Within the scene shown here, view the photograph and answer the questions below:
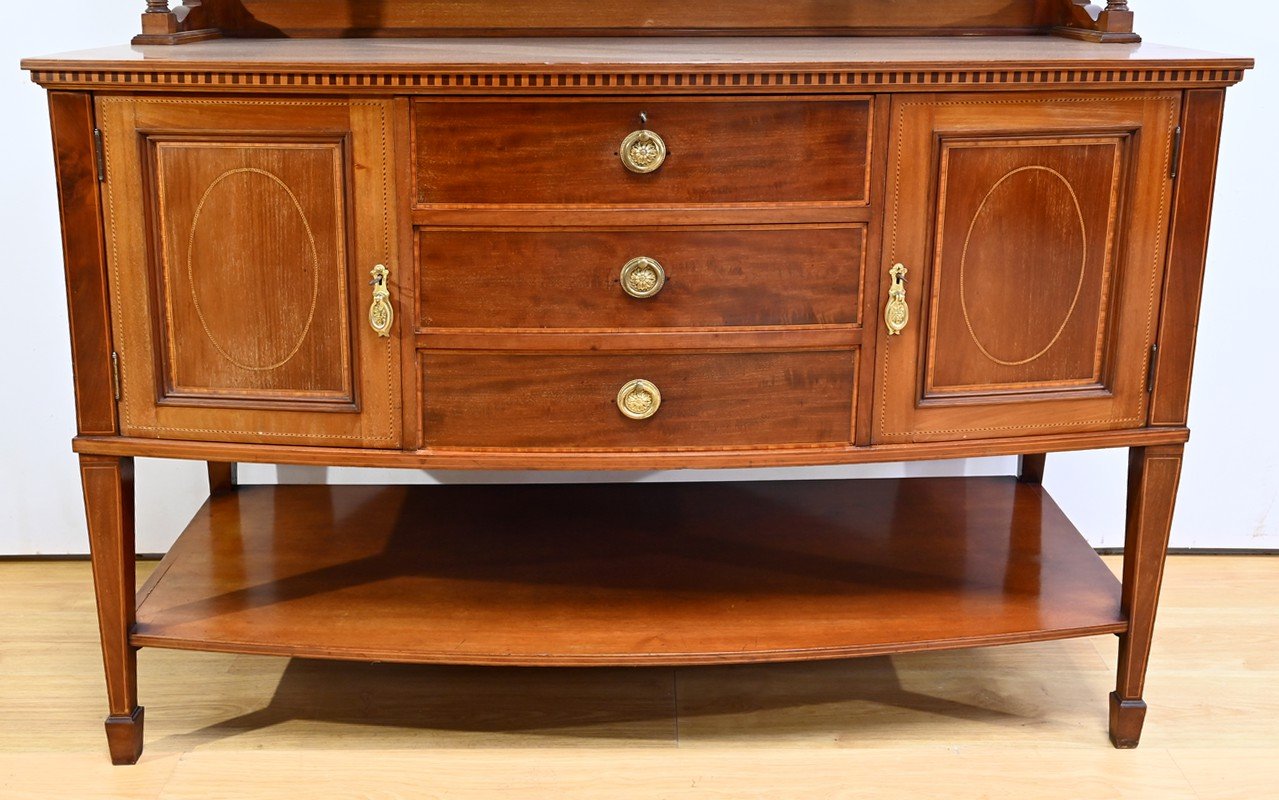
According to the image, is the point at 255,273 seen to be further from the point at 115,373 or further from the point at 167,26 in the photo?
the point at 167,26

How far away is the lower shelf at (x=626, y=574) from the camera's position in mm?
1990

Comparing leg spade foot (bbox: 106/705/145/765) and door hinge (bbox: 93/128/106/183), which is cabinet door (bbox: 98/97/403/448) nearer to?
door hinge (bbox: 93/128/106/183)

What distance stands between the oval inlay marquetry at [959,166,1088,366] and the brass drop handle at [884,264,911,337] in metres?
0.08

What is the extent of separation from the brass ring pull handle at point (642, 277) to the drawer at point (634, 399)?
0.30 ft

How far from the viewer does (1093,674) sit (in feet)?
7.61

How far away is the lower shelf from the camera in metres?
1.99

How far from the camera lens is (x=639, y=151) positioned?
5.73 feet

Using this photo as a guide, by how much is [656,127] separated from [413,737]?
1.01 metres

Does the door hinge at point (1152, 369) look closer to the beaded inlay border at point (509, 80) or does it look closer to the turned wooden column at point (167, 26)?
the beaded inlay border at point (509, 80)

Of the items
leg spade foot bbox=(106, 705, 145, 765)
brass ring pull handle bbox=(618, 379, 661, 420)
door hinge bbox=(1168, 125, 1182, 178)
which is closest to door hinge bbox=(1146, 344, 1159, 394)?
door hinge bbox=(1168, 125, 1182, 178)

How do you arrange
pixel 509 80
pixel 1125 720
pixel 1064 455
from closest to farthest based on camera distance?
pixel 509 80
pixel 1125 720
pixel 1064 455

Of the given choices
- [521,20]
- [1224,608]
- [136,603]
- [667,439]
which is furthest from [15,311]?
[1224,608]

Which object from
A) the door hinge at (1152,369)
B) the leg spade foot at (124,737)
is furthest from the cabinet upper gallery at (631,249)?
the leg spade foot at (124,737)

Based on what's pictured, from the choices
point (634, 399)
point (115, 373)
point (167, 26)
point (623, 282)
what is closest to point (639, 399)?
point (634, 399)
